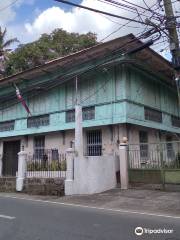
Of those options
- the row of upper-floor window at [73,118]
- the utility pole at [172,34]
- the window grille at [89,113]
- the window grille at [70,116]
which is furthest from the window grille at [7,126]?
the utility pole at [172,34]

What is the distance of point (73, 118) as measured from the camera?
688 inches

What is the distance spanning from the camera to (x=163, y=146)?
44.8ft

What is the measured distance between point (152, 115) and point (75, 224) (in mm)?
11581

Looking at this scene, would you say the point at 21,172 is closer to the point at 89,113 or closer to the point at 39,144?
the point at 39,144

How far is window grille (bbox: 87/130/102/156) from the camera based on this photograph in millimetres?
16781

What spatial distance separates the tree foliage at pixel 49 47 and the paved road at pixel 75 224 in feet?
66.8

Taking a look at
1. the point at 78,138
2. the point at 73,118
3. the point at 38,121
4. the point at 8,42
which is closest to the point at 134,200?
the point at 78,138

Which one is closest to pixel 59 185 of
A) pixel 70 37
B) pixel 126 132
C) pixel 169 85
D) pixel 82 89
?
pixel 126 132

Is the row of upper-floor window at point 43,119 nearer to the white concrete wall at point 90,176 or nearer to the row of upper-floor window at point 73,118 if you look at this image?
the row of upper-floor window at point 73,118

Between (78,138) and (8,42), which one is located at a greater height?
A: (8,42)

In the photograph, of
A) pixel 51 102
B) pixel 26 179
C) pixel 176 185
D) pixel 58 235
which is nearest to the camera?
pixel 58 235

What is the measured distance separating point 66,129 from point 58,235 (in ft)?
37.5

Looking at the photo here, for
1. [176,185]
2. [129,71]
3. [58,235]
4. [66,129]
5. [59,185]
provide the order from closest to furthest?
[58,235], [176,185], [59,185], [129,71], [66,129]

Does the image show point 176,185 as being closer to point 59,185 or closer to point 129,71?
point 59,185
